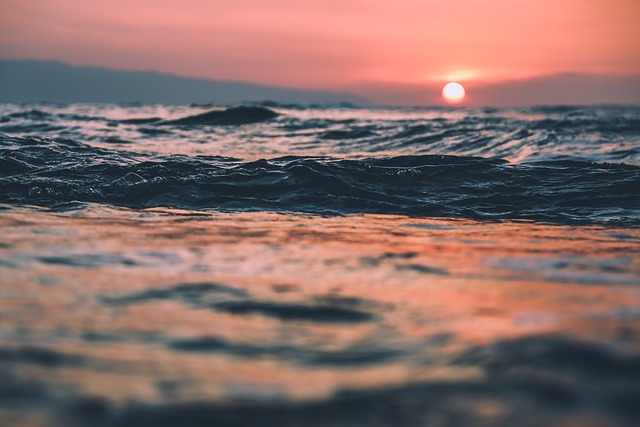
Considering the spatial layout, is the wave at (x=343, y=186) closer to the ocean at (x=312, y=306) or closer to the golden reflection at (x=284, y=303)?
the ocean at (x=312, y=306)

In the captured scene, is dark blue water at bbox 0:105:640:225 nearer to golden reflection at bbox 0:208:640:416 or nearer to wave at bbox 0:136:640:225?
wave at bbox 0:136:640:225

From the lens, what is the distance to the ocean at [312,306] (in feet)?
5.89

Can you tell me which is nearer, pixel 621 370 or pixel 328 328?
pixel 621 370

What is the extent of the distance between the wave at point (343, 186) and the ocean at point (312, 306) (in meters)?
0.06

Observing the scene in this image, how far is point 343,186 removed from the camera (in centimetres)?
738

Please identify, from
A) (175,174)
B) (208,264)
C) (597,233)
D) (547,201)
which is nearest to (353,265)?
(208,264)

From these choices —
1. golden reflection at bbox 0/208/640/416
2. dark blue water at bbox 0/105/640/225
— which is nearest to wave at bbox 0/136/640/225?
dark blue water at bbox 0/105/640/225

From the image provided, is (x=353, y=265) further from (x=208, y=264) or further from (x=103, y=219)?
(x=103, y=219)

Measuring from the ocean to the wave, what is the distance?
6cm

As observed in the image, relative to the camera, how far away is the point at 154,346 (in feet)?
7.20

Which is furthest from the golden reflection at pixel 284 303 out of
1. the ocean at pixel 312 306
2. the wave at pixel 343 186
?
the wave at pixel 343 186

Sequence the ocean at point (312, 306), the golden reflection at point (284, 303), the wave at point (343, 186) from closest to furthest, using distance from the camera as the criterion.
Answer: the ocean at point (312, 306) → the golden reflection at point (284, 303) → the wave at point (343, 186)

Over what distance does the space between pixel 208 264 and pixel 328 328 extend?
124cm

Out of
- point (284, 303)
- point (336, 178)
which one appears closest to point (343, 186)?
point (336, 178)
